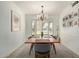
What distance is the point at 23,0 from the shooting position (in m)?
5.44

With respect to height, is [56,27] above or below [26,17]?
below

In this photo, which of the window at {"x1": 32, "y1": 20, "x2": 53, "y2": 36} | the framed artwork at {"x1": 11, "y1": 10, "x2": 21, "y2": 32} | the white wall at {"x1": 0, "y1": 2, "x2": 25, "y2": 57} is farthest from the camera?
the window at {"x1": 32, "y1": 20, "x2": 53, "y2": 36}

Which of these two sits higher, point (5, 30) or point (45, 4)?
→ point (45, 4)

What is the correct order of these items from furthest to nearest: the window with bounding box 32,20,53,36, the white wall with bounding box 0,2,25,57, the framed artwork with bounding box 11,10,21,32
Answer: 1. the window with bounding box 32,20,53,36
2. the framed artwork with bounding box 11,10,21,32
3. the white wall with bounding box 0,2,25,57

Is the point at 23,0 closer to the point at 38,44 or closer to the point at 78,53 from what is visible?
the point at 38,44

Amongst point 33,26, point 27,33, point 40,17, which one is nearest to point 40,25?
point 33,26

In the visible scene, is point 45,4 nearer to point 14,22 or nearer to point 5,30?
point 14,22

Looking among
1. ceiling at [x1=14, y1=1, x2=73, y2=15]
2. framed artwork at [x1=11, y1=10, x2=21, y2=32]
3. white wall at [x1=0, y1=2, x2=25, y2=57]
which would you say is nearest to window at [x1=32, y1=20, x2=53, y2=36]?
ceiling at [x1=14, y1=1, x2=73, y2=15]

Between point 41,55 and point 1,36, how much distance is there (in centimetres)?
131

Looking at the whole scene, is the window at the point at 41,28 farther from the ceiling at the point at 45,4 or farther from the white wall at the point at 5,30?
the white wall at the point at 5,30

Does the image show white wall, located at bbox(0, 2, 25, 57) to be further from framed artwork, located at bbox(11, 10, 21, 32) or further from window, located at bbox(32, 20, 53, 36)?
window, located at bbox(32, 20, 53, 36)

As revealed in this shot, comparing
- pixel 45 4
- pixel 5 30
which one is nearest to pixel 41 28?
pixel 45 4

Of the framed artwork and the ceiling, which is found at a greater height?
the ceiling

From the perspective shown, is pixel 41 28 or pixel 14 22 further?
pixel 41 28
